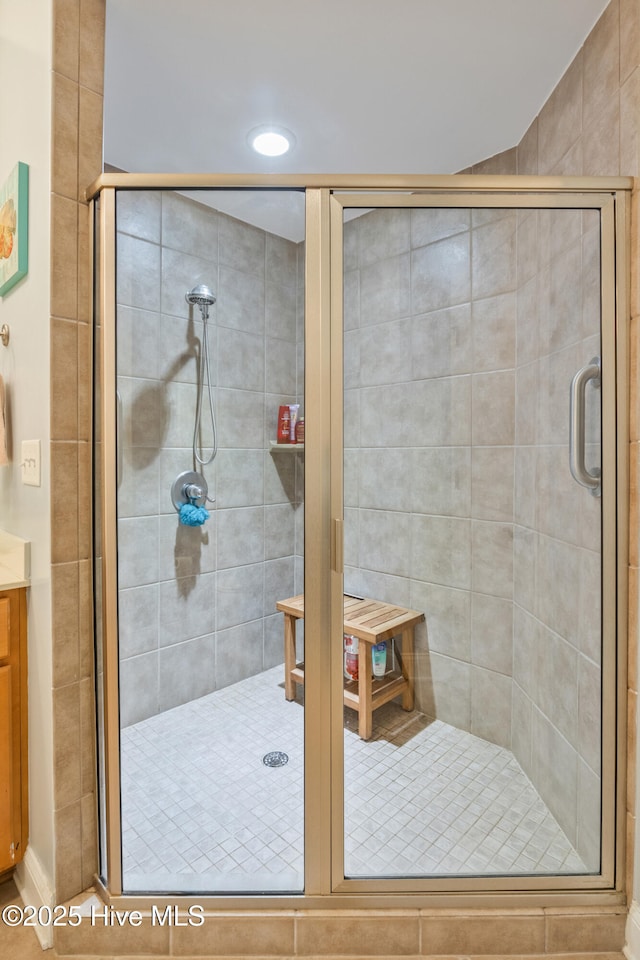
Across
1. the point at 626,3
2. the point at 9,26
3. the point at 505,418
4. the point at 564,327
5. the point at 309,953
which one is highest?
the point at 9,26

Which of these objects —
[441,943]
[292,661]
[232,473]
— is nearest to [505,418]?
[232,473]

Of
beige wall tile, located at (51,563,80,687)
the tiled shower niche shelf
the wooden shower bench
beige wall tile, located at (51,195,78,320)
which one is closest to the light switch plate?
beige wall tile, located at (51,563,80,687)

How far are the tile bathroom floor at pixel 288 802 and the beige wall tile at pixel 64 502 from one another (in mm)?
510

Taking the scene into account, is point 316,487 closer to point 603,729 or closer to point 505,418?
point 505,418

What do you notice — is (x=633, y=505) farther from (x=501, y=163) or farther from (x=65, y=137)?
(x=65, y=137)

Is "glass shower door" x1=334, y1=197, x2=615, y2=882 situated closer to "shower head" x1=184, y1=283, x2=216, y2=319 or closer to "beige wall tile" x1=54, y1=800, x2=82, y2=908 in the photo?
"shower head" x1=184, y1=283, x2=216, y2=319

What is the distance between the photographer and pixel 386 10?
1.29m

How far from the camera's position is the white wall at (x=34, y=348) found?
3.97 ft

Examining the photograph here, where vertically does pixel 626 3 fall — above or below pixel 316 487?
above

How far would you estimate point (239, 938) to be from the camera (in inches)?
47.1

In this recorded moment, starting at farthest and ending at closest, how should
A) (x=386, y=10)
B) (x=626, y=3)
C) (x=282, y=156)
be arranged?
1. (x=282, y=156)
2. (x=386, y=10)
3. (x=626, y=3)

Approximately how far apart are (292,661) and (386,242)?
1.15 meters

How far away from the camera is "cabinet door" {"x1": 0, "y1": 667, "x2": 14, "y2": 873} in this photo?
132cm

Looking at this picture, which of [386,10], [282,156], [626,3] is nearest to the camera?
[626,3]
